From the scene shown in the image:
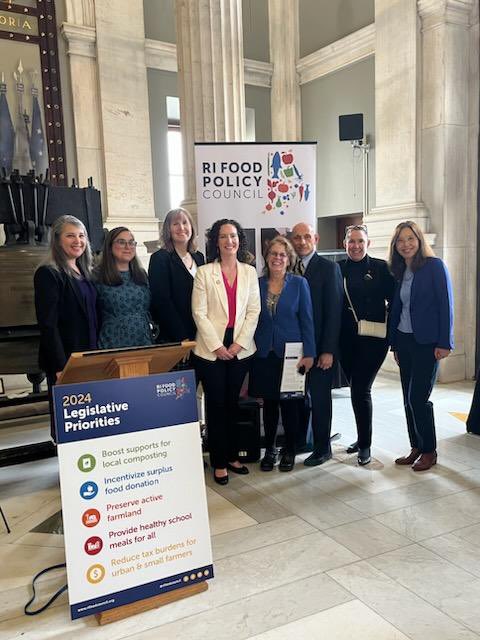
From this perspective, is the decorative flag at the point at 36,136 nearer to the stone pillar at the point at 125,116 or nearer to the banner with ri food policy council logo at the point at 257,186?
the stone pillar at the point at 125,116

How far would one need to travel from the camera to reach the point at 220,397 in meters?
3.23

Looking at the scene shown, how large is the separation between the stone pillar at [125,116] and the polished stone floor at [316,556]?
4.12 m

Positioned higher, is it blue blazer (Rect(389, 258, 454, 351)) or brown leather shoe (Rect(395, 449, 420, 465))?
blue blazer (Rect(389, 258, 454, 351))

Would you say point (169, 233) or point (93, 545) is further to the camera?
point (169, 233)

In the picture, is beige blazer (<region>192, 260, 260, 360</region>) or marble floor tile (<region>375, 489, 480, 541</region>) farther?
beige blazer (<region>192, 260, 260, 360</region>)

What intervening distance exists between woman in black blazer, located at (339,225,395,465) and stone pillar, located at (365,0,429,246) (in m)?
2.63

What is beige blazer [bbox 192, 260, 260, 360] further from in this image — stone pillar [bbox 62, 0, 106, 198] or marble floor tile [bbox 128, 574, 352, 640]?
stone pillar [bbox 62, 0, 106, 198]

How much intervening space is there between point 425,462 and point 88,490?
229cm

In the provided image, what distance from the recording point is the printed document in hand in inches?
129

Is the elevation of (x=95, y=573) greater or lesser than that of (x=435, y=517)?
greater

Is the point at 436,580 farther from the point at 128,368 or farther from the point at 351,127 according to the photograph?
the point at 351,127

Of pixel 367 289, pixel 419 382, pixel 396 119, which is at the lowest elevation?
pixel 419 382

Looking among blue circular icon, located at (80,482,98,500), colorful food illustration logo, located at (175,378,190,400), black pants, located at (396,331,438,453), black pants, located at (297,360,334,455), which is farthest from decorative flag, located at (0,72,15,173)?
blue circular icon, located at (80,482,98,500)

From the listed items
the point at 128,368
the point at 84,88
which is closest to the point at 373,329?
the point at 128,368
